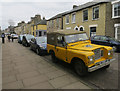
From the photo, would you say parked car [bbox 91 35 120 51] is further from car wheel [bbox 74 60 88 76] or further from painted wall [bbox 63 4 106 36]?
car wheel [bbox 74 60 88 76]

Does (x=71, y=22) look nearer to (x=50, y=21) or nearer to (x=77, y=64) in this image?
(x=50, y=21)

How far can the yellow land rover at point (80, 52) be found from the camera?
3806 millimetres

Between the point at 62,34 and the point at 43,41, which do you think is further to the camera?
the point at 43,41

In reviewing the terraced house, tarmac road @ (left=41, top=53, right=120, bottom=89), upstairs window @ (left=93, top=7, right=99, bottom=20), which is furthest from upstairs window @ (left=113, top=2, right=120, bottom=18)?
tarmac road @ (left=41, top=53, right=120, bottom=89)

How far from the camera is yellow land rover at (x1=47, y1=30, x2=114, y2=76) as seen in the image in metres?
3.81

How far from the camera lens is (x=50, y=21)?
2753 centimetres

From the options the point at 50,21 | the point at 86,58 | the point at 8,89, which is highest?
the point at 50,21

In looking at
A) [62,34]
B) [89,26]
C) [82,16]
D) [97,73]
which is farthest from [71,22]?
[97,73]

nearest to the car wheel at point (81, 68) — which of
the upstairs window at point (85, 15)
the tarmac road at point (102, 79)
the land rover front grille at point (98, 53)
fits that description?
the tarmac road at point (102, 79)

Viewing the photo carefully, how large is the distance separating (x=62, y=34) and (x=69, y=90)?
298 centimetres

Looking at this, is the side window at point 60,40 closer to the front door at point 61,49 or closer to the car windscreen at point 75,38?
the front door at point 61,49

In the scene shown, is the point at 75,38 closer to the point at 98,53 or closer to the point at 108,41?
the point at 98,53

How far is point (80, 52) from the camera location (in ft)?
13.2

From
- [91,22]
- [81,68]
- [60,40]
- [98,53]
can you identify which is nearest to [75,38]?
[60,40]
